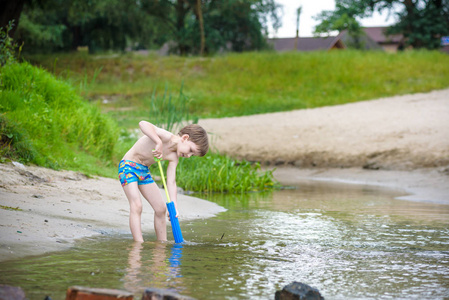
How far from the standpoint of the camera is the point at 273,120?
16.0m

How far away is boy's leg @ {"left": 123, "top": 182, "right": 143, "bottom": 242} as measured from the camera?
4352mm

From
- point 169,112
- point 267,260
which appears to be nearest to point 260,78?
point 169,112

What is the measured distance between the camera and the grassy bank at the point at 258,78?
19.4 m

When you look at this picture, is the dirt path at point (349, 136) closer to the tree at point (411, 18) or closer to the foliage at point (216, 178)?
the foliage at point (216, 178)

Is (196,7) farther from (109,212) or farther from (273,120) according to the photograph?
(109,212)

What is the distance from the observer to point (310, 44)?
47000 mm

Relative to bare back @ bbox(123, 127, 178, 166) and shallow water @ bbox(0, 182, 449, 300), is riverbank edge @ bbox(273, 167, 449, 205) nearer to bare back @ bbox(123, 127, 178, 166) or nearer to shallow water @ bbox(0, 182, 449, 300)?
shallow water @ bbox(0, 182, 449, 300)

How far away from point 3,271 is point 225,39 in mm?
30226

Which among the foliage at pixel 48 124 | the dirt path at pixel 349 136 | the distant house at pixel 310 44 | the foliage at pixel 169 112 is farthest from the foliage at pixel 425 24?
the foliage at pixel 48 124

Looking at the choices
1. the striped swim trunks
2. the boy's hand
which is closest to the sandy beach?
the striped swim trunks

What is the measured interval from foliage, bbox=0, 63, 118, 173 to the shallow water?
98.2 inches

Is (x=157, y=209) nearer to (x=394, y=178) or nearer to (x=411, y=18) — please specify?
(x=394, y=178)

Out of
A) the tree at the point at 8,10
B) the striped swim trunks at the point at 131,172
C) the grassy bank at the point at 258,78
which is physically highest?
the tree at the point at 8,10

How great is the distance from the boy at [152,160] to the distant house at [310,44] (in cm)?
3755
